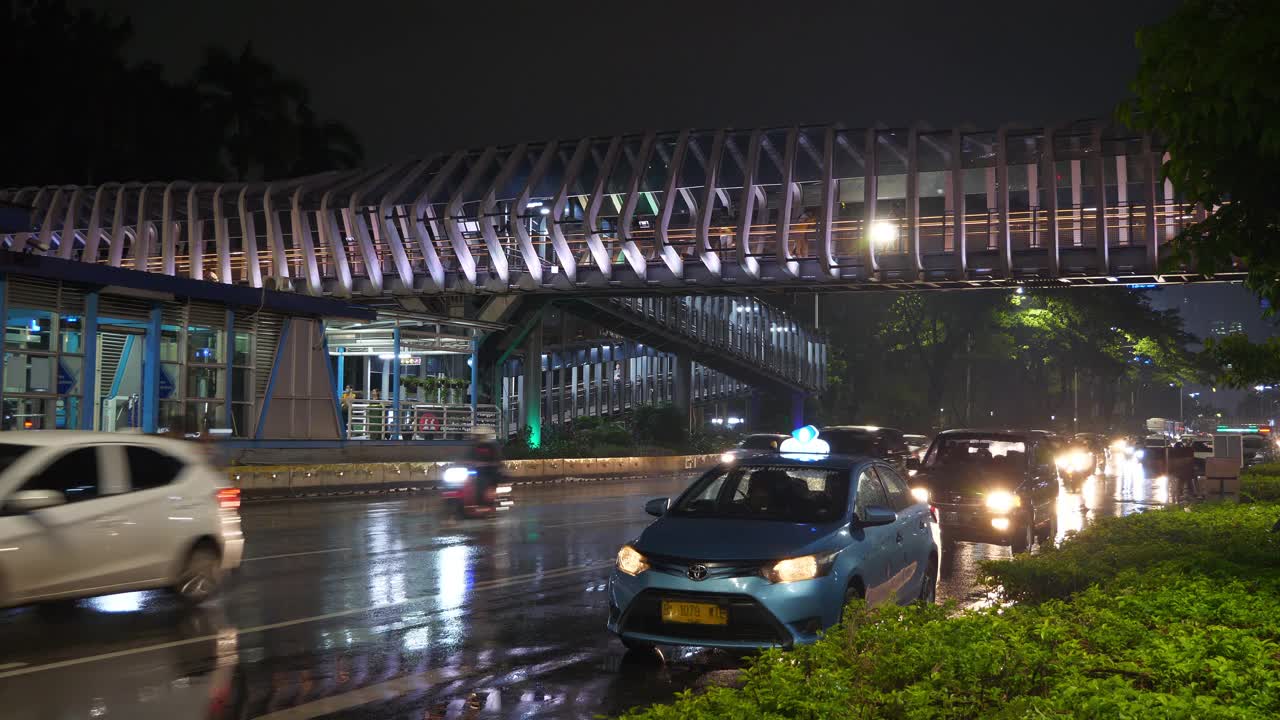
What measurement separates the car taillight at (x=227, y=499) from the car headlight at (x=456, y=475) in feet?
31.0

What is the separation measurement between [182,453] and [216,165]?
77.1 metres

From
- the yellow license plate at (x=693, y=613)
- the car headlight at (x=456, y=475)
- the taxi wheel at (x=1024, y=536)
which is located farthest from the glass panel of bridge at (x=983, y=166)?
the yellow license plate at (x=693, y=613)

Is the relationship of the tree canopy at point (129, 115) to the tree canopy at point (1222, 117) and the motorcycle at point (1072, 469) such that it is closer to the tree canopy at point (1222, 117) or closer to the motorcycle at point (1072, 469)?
the motorcycle at point (1072, 469)

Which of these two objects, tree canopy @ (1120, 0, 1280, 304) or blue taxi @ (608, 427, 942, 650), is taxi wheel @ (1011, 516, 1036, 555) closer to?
blue taxi @ (608, 427, 942, 650)

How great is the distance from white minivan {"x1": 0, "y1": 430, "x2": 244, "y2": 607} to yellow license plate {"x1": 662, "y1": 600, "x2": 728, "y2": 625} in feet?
17.0

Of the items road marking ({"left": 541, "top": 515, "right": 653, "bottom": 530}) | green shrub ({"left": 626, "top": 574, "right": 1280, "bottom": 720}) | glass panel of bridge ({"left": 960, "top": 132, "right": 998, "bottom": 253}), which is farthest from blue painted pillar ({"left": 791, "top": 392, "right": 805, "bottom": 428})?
green shrub ({"left": 626, "top": 574, "right": 1280, "bottom": 720})

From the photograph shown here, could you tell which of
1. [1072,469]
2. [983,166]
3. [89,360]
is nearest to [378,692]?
[89,360]

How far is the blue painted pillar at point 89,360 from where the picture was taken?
2850 cm

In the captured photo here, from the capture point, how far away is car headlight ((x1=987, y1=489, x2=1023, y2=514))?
17.2 meters

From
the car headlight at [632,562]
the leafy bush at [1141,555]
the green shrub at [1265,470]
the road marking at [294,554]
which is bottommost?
the road marking at [294,554]

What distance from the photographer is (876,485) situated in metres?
10.5

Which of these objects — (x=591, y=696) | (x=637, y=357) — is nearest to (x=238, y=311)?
(x=591, y=696)

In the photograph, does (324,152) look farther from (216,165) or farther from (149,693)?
(149,693)

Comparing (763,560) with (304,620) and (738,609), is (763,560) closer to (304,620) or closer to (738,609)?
(738,609)
